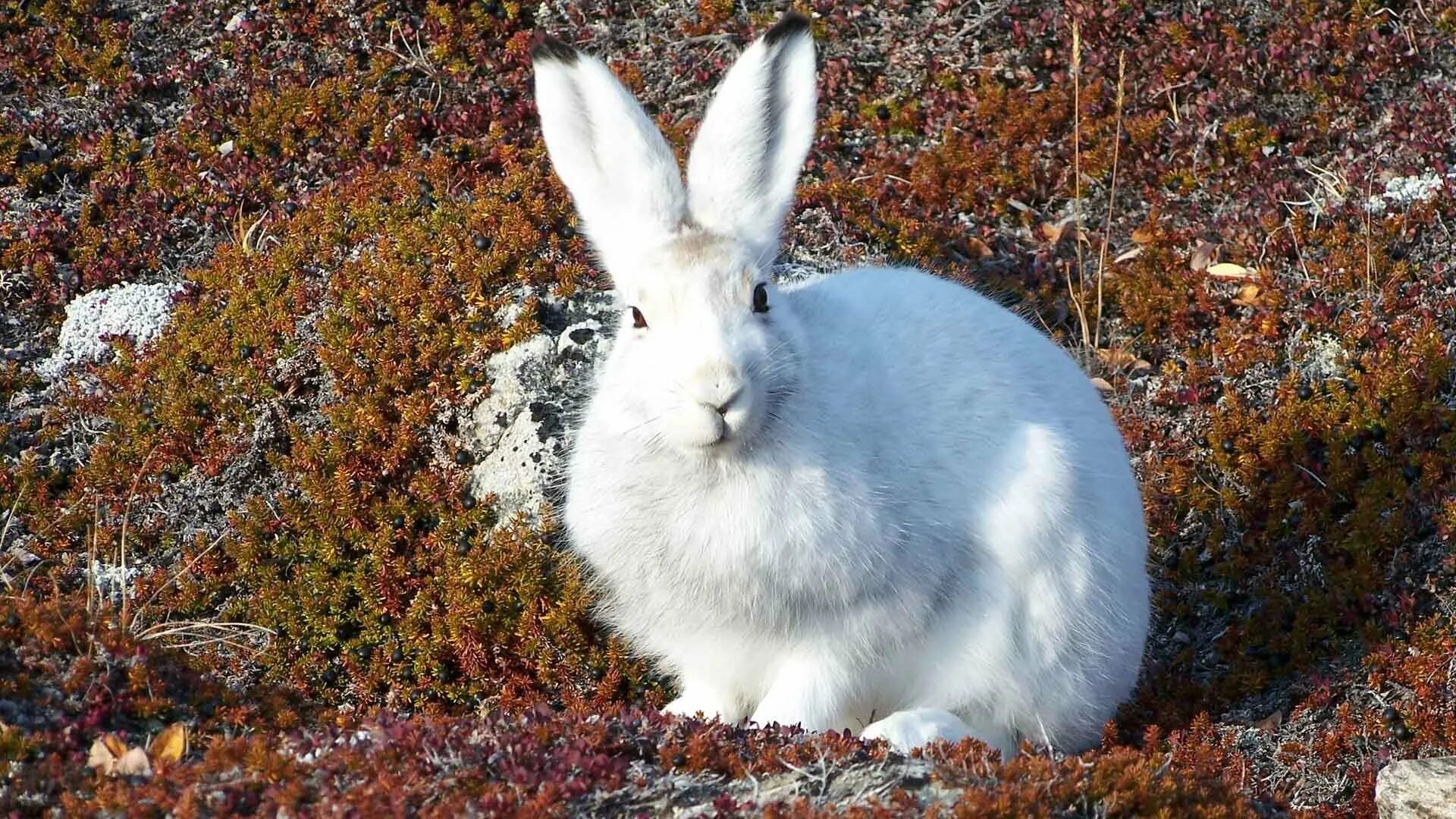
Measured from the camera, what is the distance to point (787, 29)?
17.5ft

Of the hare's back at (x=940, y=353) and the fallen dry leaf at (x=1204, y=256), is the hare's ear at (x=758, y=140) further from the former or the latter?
the fallen dry leaf at (x=1204, y=256)

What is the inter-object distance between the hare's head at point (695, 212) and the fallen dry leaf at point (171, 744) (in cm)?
176

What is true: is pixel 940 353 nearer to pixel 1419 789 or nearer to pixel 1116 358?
pixel 1419 789

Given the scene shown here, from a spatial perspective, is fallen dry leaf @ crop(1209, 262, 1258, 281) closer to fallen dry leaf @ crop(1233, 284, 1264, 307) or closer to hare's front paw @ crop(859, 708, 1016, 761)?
fallen dry leaf @ crop(1233, 284, 1264, 307)

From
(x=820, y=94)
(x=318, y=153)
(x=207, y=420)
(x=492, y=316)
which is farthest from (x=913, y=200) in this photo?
(x=207, y=420)

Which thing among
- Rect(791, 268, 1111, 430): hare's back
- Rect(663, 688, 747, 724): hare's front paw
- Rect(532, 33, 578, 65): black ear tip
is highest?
Rect(532, 33, 578, 65): black ear tip

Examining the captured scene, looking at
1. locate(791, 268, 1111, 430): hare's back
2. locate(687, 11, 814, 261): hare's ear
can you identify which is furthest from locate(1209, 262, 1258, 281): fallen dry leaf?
locate(687, 11, 814, 261): hare's ear


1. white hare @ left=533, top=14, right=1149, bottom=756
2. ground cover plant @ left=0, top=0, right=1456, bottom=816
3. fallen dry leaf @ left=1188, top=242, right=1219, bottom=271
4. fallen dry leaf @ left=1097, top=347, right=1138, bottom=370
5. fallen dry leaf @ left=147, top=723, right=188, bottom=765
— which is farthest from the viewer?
fallen dry leaf @ left=1188, top=242, right=1219, bottom=271

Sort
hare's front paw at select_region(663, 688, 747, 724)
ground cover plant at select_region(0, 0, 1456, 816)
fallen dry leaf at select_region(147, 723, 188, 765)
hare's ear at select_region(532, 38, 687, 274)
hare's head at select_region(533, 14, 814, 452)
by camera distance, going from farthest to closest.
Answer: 1. hare's front paw at select_region(663, 688, 747, 724)
2. hare's ear at select_region(532, 38, 687, 274)
3. hare's head at select_region(533, 14, 814, 452)
4. ground cover plant at select_region(0, 0, 1456, 816)
5. fallen dry leaf at select_region(147, 723, 188, 765)

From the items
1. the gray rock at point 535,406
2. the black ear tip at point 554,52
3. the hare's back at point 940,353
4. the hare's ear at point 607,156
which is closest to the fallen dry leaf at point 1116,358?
the hare's back at point 940,353

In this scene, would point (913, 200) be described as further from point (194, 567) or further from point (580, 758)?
point (580, 758)

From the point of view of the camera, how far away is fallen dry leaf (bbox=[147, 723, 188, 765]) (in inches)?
177

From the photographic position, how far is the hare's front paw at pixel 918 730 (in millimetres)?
5348

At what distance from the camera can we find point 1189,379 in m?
8.19
